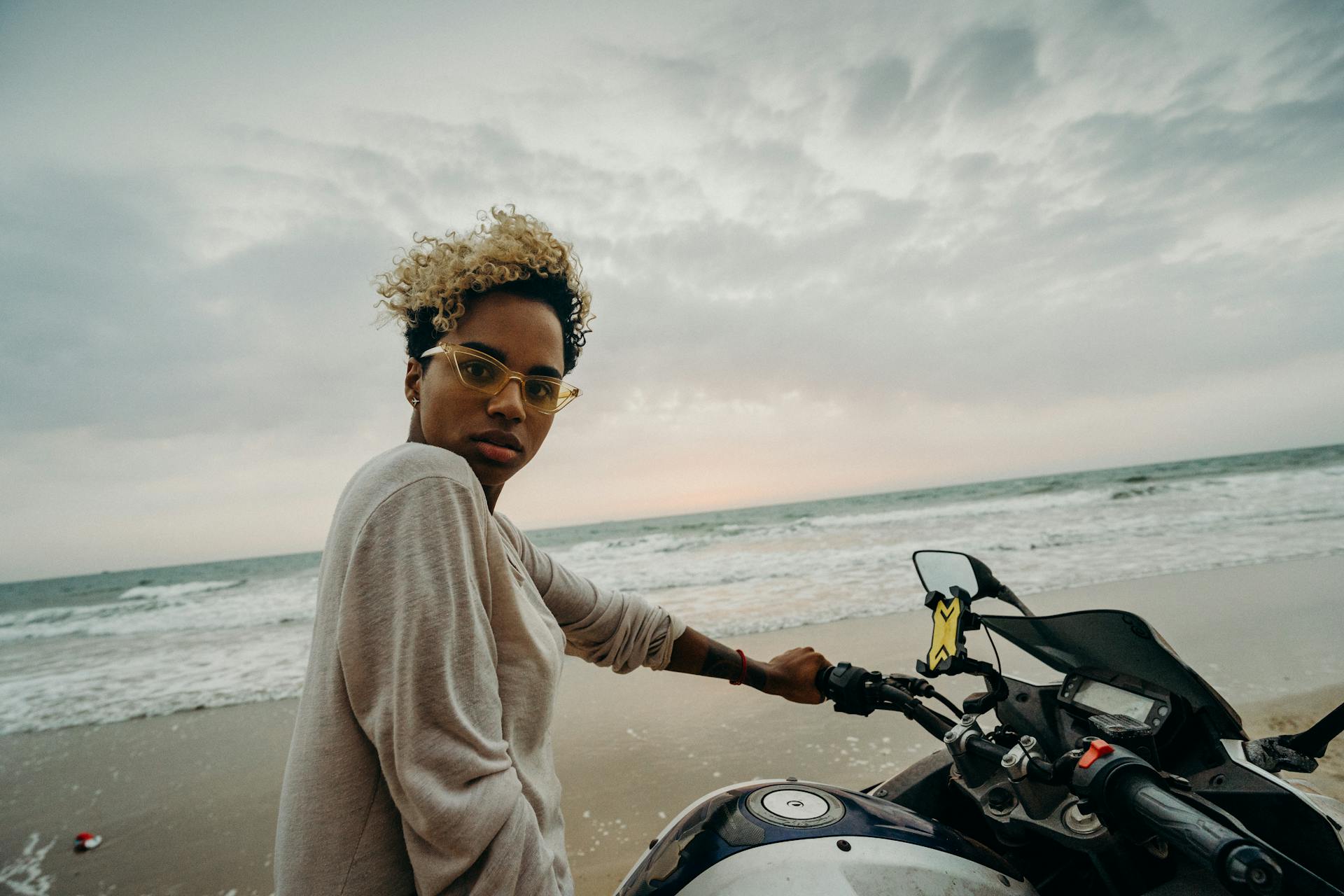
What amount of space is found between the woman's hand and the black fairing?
1.86 ft

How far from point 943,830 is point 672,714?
349 cm

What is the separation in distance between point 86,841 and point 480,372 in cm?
440

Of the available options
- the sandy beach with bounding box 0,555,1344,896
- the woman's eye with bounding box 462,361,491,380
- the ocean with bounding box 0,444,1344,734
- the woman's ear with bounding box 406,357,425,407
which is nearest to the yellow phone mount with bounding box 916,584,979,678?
the woman's eye with bounding box 462,361,491,380

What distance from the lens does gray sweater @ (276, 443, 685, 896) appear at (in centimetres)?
85

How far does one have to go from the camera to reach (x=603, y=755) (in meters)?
3.94

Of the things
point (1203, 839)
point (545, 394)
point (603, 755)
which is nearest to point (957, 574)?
point (1203, 839)

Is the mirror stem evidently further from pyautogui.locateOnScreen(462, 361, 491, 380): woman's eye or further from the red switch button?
pyautogui.locateOnScreen(462, 361, 491, 380): woman's eye

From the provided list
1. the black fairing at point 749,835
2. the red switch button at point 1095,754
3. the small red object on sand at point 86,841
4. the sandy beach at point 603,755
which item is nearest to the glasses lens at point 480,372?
the black fairing at point 749,835

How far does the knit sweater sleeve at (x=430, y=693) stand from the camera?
84 centimetres

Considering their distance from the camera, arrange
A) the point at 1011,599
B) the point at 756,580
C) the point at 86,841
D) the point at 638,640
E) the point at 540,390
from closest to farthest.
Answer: the point at 540,390 → the point at 1011,599 → the point at 638,640 → the point at 86,841 → the point at 756,580

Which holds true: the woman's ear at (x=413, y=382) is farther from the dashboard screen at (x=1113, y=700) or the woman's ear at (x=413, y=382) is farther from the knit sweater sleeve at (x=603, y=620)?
the dashboard screen at (x=1113, y=700)

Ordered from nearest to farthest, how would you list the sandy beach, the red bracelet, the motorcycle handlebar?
the motorcycle handlebar → the red bracelet → the sandy beach

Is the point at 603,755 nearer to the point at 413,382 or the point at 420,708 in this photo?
the point at 413,382

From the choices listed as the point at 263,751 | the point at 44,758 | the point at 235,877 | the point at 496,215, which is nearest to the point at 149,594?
the point at 44,758
